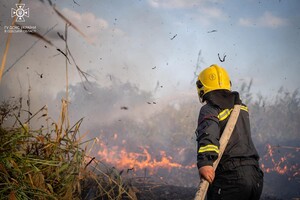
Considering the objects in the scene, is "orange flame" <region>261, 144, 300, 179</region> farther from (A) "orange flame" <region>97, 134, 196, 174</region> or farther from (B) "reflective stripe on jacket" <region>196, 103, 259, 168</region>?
(B) "reflective stripe on jacket" <region>196, 103, 259, 168</region>

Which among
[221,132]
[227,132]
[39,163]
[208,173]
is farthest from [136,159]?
[39,163]

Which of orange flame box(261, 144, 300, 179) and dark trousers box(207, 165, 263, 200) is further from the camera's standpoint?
orange flame box(261, 144, 300, 179)

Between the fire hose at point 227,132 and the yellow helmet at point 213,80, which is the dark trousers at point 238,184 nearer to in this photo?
the fire hose at point 227,132

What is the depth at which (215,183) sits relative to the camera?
9.61ft

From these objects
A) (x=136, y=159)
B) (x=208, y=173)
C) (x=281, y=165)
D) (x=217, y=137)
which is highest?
(x=217, y=137)

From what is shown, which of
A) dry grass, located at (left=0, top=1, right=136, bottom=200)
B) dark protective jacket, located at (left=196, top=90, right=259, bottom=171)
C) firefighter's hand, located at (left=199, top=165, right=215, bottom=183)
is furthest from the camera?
dark protective jacket, located at (left=196, top=90, right=259, bottom=171)

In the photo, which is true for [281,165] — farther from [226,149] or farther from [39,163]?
[39,163]

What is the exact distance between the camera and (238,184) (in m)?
2.75

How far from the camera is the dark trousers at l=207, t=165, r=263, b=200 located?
274 cm

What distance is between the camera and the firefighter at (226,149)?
2.69m

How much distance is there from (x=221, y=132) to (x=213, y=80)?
23.8 inches

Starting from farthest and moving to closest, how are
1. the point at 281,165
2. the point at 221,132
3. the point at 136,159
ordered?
1. the point at 281,165
2. the point at 136,159
3. the point at 221,132

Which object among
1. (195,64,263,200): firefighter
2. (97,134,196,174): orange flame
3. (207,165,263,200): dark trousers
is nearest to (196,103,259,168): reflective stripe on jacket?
(195,64,263,200): firefighter

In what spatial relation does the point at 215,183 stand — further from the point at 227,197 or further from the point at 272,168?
the point at 272,168
